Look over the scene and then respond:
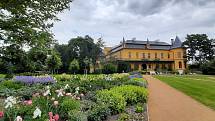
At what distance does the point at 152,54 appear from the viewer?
7925cm

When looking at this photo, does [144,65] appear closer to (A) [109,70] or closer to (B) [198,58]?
(B) [198,58]

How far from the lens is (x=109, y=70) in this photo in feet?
171

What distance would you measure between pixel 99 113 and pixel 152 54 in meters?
72.2

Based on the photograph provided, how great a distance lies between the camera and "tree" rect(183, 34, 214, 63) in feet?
260

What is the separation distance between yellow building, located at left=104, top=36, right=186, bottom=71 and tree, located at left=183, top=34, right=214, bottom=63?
7.24ft

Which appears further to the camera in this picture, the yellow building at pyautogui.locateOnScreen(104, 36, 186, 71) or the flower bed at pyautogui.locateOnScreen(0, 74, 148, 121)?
the yellow building at pyautogui.locateOnScreen(104, 36, 186, 71)

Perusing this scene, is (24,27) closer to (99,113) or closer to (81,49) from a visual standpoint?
(99,113)

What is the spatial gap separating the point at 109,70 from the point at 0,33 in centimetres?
4390

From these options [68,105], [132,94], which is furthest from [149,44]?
[68,105]

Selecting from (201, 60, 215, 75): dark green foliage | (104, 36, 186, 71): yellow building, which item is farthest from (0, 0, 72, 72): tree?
(104, 36, 186, 71): yellow building

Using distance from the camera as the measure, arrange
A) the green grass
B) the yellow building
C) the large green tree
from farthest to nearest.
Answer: the yellow building, the large green tree, the green grass

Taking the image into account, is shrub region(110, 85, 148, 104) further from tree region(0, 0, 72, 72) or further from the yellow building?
the yellow building

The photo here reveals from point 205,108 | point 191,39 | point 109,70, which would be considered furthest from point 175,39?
point 205,108

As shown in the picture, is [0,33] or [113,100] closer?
[0,33]
